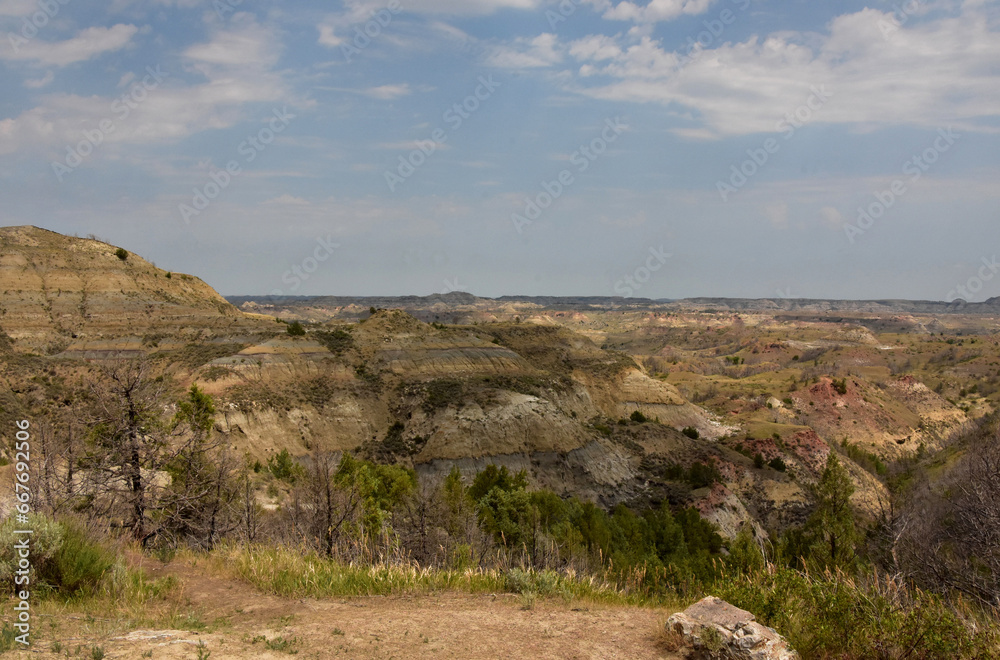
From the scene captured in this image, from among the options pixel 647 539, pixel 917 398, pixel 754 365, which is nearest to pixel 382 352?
pixel 647 539

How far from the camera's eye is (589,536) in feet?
93.2

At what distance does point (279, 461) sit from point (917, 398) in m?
109

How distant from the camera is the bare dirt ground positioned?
6.69 metres

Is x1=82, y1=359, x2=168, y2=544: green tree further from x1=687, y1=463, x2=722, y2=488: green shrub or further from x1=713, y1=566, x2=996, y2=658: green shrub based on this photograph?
x1=687, y1=463, x2=722, y2=488: green shrub

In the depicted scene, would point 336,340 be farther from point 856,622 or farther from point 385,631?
point 856,622

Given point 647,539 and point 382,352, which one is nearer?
point 647,539

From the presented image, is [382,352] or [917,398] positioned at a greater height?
[382,352]

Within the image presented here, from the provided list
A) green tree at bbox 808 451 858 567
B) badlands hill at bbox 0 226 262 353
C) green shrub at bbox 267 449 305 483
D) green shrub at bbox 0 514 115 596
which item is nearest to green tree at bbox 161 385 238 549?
green shrub at bbox 0 514 115 596

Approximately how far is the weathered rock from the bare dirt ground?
346mm

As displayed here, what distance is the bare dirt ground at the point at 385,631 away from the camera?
21.9ft

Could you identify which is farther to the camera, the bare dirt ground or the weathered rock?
the bare dirt ground

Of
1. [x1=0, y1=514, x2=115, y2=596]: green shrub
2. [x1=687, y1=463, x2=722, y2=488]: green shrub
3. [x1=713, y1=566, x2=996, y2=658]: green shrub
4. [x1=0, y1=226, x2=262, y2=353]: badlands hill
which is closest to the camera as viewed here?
[x1=713, y1=566, x2=996, y2=658]: green shrub

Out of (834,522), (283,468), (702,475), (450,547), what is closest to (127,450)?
(450,547)

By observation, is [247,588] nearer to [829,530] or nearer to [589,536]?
[589,536]
